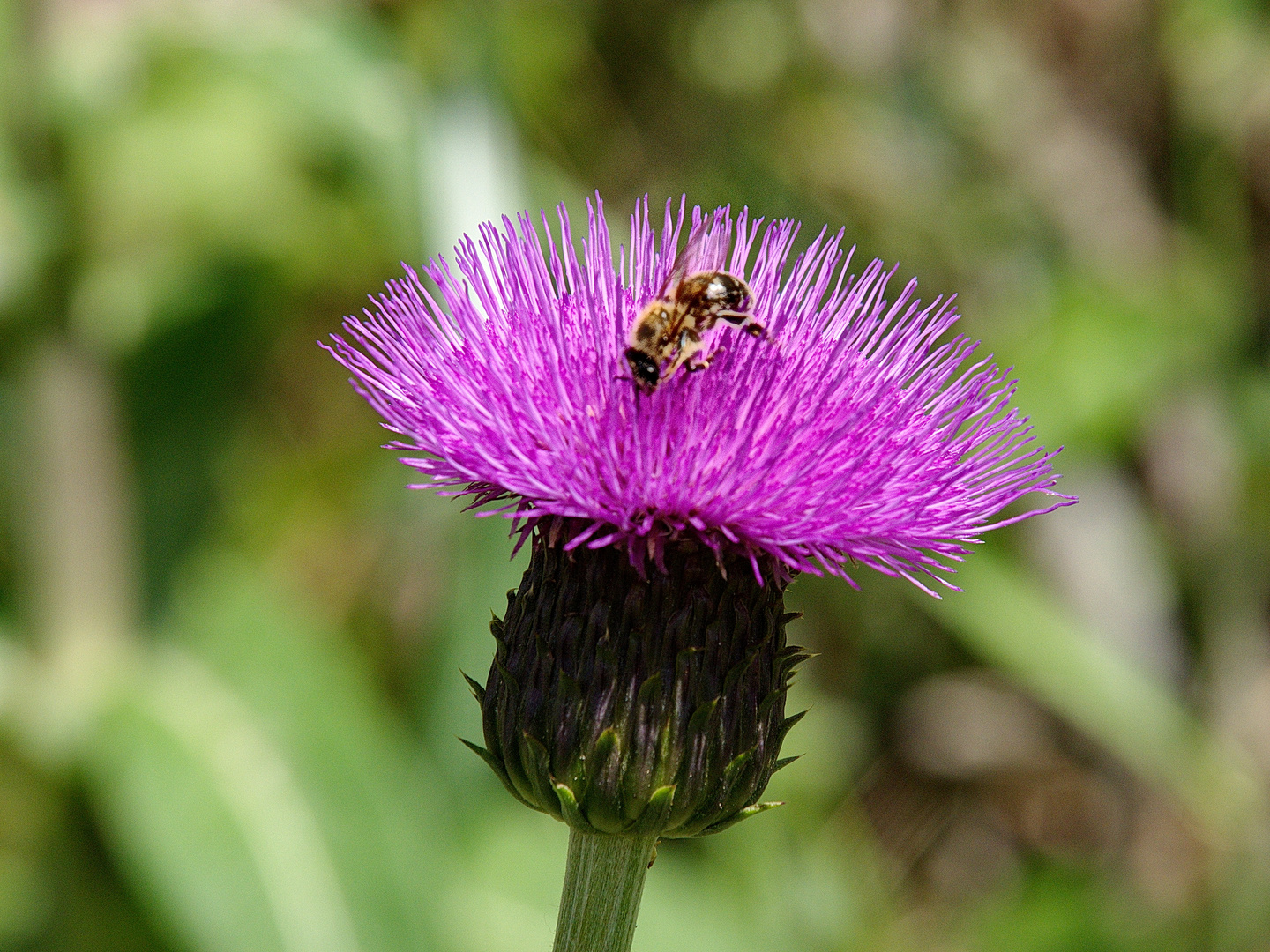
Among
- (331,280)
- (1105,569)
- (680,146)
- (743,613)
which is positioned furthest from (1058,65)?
(743,613)

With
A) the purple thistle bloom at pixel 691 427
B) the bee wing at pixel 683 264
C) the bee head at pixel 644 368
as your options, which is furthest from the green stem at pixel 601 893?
the bee wing at pixel 683 264

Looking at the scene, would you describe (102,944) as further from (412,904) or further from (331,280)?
(331,280)

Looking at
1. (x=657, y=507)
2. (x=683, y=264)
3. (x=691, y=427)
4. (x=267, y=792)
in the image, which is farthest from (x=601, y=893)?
(x=267, y=792)

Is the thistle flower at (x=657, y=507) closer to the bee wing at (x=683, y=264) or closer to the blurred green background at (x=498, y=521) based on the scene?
the bee wing at (x=683, y=264)

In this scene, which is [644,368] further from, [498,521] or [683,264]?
[498,521]

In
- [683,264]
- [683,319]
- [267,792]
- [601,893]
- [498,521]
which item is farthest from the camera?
[267,792]
